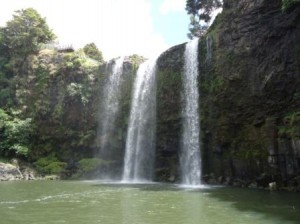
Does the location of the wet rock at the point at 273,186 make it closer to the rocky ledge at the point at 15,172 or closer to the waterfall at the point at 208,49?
the waterfall at the point at 208,49

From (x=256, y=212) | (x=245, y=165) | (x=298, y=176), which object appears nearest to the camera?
(x=256, y=212)

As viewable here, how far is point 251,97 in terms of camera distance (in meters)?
22.3

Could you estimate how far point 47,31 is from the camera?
39781mm

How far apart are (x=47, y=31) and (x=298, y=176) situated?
28.4 meters

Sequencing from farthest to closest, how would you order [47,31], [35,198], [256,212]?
[47,31], [35,198], [256,212]

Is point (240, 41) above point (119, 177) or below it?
above

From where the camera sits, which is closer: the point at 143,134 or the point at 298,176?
the point at 298,176

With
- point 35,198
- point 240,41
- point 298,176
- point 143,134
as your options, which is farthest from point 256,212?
point 143,134

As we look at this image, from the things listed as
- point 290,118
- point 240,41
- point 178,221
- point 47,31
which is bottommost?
point 178,221

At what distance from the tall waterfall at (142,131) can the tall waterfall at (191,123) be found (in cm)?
286

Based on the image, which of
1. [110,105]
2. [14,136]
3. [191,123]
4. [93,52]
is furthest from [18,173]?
[93,52]

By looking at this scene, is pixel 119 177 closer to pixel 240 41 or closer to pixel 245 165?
pixel 245 165

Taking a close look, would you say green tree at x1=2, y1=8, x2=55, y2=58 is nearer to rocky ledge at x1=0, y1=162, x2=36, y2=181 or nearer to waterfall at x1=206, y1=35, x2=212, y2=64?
rocky ledge at x1=0, y1=162, x2=36, y2=181

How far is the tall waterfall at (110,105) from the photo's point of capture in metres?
31.7
